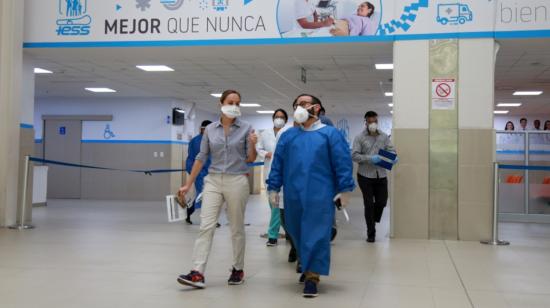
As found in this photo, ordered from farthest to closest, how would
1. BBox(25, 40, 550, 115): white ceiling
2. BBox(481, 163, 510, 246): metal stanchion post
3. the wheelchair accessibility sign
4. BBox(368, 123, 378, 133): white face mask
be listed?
the wheelchair accessibility sign, BBox(25, 40, 550, 115): white ceiling, BBox(368, 123, 378, 133): white face mask, BBox(481, 163, 510, 246): metal stanchion post

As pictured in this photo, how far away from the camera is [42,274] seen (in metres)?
5.06

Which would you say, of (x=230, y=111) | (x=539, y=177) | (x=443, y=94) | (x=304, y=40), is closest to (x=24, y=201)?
(x=304, y=40)

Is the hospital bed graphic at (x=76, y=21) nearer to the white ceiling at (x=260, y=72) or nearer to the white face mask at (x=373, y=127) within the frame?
the white ceiling at (x=260, y=72)

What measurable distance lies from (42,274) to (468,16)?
19.8ft

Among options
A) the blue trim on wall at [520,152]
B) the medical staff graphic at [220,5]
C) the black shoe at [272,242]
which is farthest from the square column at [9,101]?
the blue trim on wall at [520,152]

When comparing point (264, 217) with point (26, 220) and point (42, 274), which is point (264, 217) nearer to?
point (26, 220)

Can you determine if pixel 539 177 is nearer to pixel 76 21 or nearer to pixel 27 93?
pixel 76 21

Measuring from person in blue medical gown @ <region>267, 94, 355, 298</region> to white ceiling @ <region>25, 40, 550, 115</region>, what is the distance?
4204 millimetres

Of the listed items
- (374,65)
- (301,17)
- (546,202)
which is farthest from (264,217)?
(546,202)

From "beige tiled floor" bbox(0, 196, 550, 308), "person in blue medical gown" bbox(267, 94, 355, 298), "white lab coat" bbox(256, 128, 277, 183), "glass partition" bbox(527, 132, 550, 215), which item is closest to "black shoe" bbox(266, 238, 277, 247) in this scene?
"beige tiled floor" bbox(0, 196, 550, 308)

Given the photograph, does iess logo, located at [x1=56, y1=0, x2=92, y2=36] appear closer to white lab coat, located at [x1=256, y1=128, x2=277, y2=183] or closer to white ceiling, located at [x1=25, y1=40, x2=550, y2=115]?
white ceiling, located at [x1=25, y1=40, x2=550, y2=115]

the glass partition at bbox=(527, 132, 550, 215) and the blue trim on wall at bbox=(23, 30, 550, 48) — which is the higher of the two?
the blue trim on wall at bbox=(23, 30, 550, 48)

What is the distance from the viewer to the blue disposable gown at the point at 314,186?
14.5 feet

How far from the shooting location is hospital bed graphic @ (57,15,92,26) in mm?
9015
